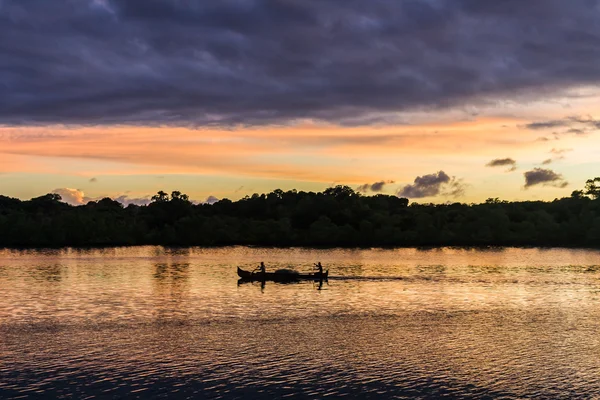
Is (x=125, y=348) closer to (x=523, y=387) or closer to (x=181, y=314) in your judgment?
(x=181, y=314)

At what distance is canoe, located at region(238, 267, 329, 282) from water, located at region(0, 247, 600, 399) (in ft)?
12.1

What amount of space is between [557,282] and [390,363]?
77.4 metres

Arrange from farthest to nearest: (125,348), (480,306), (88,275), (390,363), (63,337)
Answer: (88,275)
(480,306)
(63,337)
(125,348)
(390,363)

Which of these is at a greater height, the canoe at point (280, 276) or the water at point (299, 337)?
the canoe at point (280, 276)

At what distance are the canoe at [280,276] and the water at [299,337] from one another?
3.70 m

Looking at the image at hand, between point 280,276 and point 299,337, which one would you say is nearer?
point 299,337

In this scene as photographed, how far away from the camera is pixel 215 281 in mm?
119688

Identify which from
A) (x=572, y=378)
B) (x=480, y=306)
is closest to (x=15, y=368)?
(x=572, y=378)

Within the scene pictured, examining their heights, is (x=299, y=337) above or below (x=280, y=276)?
below

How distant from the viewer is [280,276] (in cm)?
11850

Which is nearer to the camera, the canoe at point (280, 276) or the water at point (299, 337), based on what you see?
the water at point (299, 337)

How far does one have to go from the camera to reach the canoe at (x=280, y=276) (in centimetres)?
11831

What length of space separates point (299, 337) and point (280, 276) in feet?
183

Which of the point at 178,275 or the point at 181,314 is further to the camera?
the point at 178,275
